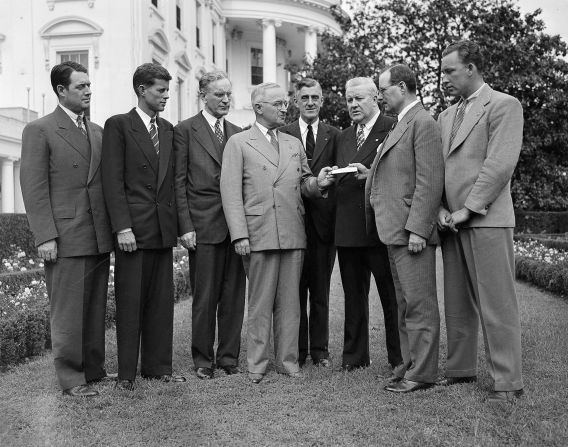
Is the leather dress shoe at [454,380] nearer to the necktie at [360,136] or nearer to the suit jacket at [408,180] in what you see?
the suit jacket at [408,180]

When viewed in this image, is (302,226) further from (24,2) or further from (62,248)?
(24,2)

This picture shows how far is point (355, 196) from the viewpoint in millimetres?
6129

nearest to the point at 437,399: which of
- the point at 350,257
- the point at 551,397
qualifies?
the point at 551,397

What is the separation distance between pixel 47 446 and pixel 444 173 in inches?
131

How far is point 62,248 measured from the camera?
218 inches

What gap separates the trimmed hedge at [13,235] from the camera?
12.7 meters

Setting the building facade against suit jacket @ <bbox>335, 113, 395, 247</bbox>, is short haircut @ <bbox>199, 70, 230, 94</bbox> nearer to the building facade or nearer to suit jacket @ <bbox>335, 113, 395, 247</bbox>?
suit jacket @ <bbox>335, 113, 395, 247</bbox>

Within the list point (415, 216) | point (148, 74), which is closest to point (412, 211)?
point (415, 216)

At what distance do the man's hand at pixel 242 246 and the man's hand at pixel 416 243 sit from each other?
142 cm

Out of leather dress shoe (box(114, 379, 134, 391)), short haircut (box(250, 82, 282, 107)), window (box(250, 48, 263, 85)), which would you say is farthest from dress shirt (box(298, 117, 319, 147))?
window (box(250, 48, 263, 85))

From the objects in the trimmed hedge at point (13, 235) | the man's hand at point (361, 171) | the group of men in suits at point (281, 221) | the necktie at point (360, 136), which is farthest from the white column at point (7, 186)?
the man's hand at point (361, 171)

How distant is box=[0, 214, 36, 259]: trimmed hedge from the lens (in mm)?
12706

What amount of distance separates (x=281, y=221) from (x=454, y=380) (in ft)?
6.25

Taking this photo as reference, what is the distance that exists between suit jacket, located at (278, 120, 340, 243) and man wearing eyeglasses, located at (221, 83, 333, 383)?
0.26 metres
